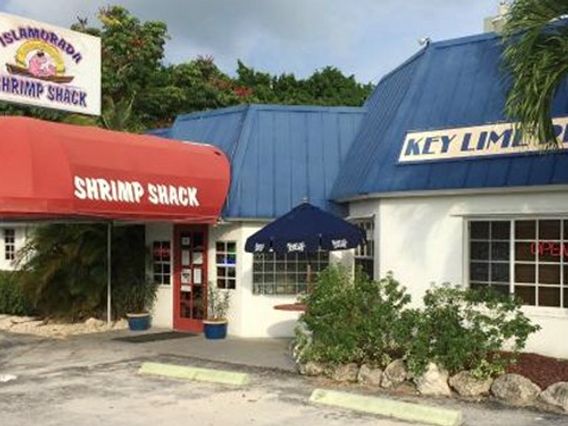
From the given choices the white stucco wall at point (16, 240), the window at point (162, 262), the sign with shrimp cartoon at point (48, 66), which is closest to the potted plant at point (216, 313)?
the window at point (162, 262)

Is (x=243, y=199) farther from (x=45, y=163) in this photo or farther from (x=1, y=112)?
(x=1, y=112)

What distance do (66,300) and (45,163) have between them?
6.56 m

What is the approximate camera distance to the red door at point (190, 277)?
17.4 metres

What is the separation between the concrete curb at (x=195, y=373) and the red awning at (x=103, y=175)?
2952 millimetres

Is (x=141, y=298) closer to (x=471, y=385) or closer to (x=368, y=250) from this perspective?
(x=368, y=250)

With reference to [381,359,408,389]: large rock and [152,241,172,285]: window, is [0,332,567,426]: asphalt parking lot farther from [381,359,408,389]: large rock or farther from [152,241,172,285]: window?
[152,241,172,285]: window

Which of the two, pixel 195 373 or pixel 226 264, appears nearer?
pixel 195 373

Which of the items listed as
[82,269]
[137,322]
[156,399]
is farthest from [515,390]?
[82,269]

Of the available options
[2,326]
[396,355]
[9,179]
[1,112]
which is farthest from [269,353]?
[1,112]

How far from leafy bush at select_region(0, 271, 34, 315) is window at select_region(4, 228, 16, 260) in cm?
313

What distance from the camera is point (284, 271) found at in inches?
663

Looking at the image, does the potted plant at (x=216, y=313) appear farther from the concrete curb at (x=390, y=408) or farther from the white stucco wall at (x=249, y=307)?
the concrete curb at (x=390, y=408)

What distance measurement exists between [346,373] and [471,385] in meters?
1.89

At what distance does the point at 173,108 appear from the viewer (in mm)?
31891
